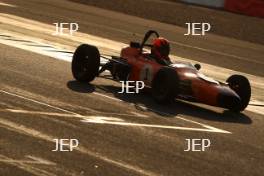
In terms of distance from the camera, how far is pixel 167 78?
14102mm

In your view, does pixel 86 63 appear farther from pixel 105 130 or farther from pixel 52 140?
pixel 52 140

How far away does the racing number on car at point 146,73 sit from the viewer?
1502cm

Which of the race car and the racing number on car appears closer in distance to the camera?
the race car

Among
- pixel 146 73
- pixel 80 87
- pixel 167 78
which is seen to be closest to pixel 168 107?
pixel 167 78

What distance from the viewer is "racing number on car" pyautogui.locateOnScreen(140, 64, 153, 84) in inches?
591

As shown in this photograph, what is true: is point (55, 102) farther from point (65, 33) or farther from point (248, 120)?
point (65, 33)

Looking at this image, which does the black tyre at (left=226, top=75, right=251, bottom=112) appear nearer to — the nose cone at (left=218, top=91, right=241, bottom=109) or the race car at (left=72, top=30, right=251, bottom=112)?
the race car at (left=72, top=30, right=251, bottom=112)

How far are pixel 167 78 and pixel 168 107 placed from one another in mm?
565

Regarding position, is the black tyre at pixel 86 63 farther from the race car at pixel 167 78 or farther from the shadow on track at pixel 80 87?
the shadow on track at pixel 80 87

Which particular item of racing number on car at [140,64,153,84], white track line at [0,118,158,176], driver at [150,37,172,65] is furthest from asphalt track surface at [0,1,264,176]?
driver at [150,37,172,65]

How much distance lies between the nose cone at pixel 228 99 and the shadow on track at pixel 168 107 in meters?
0.21

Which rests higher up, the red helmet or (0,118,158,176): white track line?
the red helmet

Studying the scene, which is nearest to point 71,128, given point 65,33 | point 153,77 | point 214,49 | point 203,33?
point 153,77

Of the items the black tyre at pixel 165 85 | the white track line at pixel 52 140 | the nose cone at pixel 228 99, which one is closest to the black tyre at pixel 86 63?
the black tyre at pixel 165 85
